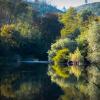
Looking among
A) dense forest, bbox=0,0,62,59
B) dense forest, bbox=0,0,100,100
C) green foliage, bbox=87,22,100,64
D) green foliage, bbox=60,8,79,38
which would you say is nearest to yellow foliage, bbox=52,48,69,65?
dense forest, bbox=0,0,100,100

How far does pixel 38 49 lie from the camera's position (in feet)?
233

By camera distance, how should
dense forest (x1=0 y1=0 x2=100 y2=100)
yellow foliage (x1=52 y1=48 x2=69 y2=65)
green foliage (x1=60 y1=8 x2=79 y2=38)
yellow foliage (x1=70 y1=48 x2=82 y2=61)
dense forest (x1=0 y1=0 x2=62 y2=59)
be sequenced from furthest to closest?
green foliage (x1=60 y1=8 x2=79 y2=38), dense forest (x1=0 y1=0 x2=62 y2=59), yellow foliage (x1=52 y1=48 x2=69 y2=65), yellow foliage (x1=70 y1=48 x2=82 y2=61), dense forest (x1=0 y1=0 x2=100 y2=100)

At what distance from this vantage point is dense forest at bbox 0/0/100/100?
136 ft

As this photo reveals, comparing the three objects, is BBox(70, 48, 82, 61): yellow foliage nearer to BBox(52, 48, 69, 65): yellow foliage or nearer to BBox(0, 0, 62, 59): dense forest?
BBox(52, 48, 69, 65): yellow foliage

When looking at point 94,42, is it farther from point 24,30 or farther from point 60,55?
point 24,30

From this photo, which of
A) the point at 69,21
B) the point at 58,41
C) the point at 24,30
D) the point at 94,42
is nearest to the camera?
the point at 94,42

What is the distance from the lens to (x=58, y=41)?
64938mm

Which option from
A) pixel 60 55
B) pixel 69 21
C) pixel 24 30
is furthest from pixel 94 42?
pixel 69 21

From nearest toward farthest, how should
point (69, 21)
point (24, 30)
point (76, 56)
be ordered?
point (76, 56)
point (24, 30)
point (69, 21)

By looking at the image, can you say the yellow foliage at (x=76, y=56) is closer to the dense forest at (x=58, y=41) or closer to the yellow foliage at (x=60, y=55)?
the dense forest at (x=58, y=41)

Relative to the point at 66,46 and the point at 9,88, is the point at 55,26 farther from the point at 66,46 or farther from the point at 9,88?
the point at 9,88

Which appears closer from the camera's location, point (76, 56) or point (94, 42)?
point (94, 42)

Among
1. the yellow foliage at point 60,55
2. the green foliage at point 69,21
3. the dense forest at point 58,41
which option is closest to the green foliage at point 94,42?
the dense forest at point 58,41

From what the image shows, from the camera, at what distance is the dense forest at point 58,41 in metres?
41.5
